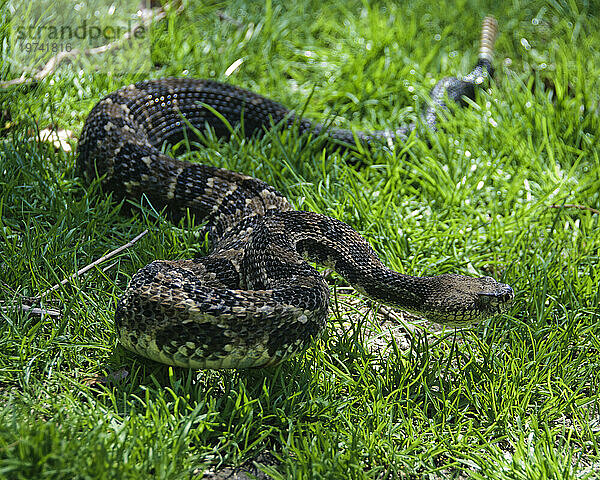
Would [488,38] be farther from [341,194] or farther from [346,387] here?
[346,387]

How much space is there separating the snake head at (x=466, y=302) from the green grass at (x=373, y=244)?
160 millimetres

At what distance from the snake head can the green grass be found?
16 centimetres

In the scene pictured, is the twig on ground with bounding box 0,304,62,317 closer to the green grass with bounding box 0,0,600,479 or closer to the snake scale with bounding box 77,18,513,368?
the green grass with bounding box 0,0,600,479

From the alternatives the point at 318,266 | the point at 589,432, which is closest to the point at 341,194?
the point at 318,266

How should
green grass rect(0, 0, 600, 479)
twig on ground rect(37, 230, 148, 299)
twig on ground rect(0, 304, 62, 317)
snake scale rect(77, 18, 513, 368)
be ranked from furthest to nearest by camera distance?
twig on ground rect(37, 230, 148, 299) < twig on ground rect(0, 304, 62, 317) < snake scale rect(77, 18, 513, 368) < green grass rect(0, 0, 600, 479)

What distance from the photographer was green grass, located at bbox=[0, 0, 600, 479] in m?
3.49

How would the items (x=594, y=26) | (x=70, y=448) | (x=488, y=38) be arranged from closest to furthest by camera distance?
(x=70, y=448)
(x=488, y=38)
(x=594, y=26)

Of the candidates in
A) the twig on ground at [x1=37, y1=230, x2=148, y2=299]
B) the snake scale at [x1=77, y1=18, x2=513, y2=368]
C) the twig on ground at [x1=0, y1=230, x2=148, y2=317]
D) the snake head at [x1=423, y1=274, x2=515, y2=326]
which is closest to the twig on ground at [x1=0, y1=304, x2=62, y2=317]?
the twig on ground at [x1=0, y1=230, x2=148, y2=317]

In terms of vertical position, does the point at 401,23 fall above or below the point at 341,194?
above

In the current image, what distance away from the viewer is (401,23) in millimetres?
7969

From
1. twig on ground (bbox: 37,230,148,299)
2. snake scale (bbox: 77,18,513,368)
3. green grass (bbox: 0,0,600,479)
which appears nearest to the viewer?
green grass (bbox: 0,0,600,479)

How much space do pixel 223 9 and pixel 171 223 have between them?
3808 mm

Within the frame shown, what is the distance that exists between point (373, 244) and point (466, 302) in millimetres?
1124

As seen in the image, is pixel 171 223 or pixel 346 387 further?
pixel 171 223
